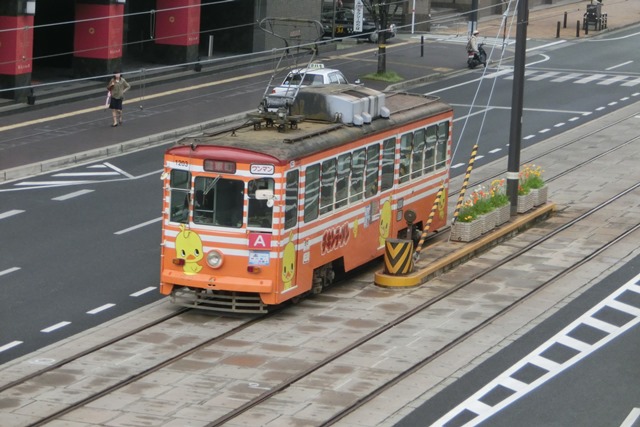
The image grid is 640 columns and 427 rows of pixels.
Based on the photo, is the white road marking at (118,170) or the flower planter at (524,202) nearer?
the flower planter at (524,202)

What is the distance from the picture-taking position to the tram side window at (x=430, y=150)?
3119 cm

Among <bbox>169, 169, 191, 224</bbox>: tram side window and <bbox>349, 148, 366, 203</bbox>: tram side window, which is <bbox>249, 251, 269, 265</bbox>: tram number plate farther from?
<bbox>349, 148, 366, 203</bbox>: tram side window

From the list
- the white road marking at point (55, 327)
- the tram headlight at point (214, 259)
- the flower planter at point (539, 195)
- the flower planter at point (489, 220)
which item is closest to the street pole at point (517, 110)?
the flower planter at point (539, 195)

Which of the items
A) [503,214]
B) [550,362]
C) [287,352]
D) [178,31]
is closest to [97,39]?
[178,31]

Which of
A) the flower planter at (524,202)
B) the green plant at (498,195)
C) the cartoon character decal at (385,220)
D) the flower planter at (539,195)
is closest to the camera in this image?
the cartoon character decal at (385,220)

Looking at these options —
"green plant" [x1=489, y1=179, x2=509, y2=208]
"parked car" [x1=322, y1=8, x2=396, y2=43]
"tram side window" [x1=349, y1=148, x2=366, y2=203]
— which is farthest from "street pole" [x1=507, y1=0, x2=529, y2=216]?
"parked car" [x1=322, y1=8, x2=396, y2=43]

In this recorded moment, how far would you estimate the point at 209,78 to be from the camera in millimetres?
56188

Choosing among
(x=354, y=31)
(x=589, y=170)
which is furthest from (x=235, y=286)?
(x=354, y=31)

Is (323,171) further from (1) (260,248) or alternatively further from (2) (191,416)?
(2) (191,416)

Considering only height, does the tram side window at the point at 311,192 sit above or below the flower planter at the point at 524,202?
above

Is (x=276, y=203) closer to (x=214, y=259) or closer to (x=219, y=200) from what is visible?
(x=219, y=200)

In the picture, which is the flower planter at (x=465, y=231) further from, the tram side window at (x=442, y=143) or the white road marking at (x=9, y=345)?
the white road marking at (x=9, y=345)

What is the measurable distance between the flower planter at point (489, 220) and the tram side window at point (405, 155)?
8.24ft

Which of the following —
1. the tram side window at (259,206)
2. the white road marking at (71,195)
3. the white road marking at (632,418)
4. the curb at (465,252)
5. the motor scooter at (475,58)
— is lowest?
the white road marking at (632,418)
